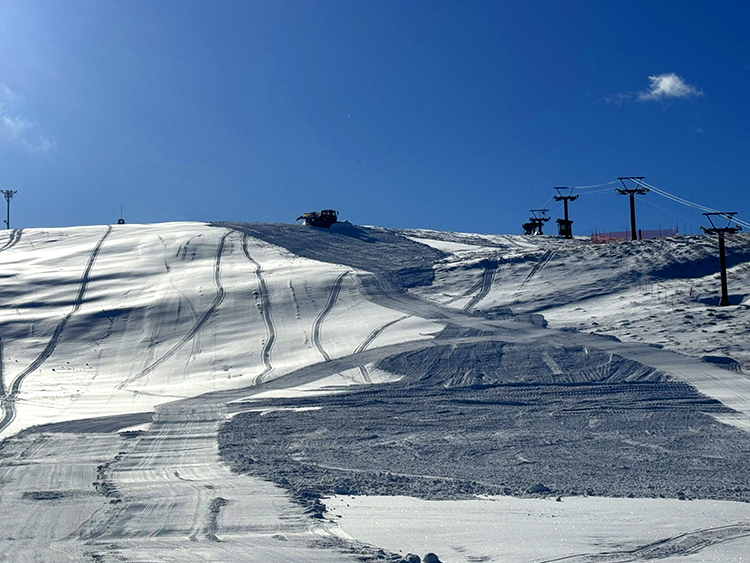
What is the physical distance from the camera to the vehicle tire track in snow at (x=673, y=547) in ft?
24.1

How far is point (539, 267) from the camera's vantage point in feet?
96.1

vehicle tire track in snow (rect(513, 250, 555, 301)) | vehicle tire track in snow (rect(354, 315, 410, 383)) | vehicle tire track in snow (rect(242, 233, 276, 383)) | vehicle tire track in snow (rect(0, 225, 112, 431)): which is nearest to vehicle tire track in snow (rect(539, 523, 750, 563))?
vehicle tire track in snow (rect(354, 315, 410, 383))

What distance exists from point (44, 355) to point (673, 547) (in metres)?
20.0

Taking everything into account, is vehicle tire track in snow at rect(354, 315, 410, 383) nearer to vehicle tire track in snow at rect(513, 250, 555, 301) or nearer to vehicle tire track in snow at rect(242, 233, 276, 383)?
vehicle tire track in snow at rect(242, 233, 276, 383)

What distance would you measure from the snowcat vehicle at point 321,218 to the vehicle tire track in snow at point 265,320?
980 centimetres

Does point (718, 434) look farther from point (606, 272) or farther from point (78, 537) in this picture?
point (606, 272)

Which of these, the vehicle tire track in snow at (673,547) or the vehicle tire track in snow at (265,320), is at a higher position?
the vehicle tire track in snow at (265,320)

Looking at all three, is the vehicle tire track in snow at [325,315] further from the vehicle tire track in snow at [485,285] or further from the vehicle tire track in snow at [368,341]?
the vehicle tire track in snow at [485,285]

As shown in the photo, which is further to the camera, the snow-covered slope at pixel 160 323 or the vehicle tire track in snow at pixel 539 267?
the vehicle tire track in snow at pixel 539 267

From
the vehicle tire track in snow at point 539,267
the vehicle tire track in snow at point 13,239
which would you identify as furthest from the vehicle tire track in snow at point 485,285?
the vehicle tire track in snow at point 13,239

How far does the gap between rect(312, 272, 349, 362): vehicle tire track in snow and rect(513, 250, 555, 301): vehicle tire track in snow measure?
246 inches

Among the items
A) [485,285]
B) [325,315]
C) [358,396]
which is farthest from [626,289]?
[358,396]

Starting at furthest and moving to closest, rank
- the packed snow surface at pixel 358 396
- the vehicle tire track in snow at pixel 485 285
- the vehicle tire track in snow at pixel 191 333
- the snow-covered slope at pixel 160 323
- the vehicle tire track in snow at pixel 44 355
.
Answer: the vehicle tire track in snow at pixel 485 285, the vehicle tire track in snow at pixel 191 333, the snow-covered slope at pixel 160 323, the vehicle tire track in snow at pixel 44 355, the packed snow surface at pixel 358 396

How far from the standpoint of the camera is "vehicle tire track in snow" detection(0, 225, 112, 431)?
1727cm
